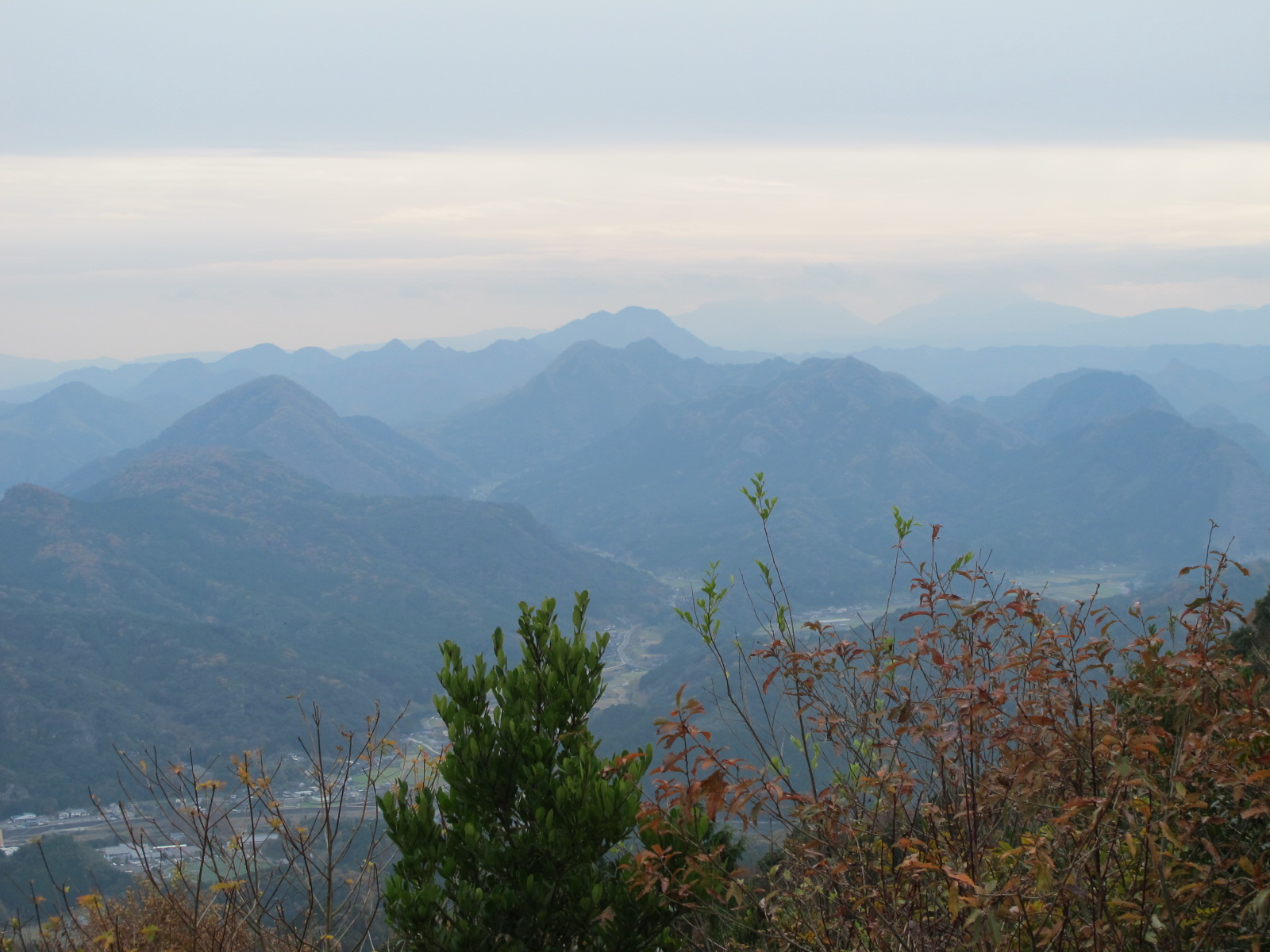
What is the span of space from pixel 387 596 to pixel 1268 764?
182 m

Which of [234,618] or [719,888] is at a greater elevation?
[719,888]

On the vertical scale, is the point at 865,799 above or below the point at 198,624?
above

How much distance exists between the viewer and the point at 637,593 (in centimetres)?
19575

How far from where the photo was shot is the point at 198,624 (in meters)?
142

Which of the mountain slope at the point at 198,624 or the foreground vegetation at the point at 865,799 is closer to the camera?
the foreground vegetation at the point at 865,799

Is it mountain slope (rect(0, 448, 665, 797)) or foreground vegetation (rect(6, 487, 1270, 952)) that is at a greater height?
foreground vegetation (rect(6, 487, 1270, 952))

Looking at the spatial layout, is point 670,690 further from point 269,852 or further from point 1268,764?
point 1268,764

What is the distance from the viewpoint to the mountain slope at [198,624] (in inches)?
4277

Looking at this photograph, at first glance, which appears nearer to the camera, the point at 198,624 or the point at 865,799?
the point at 865,799

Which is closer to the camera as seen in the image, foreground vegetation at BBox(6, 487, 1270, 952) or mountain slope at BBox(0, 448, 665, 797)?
foreground vegetation at BBox(6, 487, 1270, 952)

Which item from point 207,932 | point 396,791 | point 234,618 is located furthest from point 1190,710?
point 234,618

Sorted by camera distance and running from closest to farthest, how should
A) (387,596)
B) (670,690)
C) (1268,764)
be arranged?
(1268,764), (670,690), (387,596)

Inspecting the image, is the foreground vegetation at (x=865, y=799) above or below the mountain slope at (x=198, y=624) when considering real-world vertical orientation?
above

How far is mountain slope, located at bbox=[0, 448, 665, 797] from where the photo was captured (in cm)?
10862
